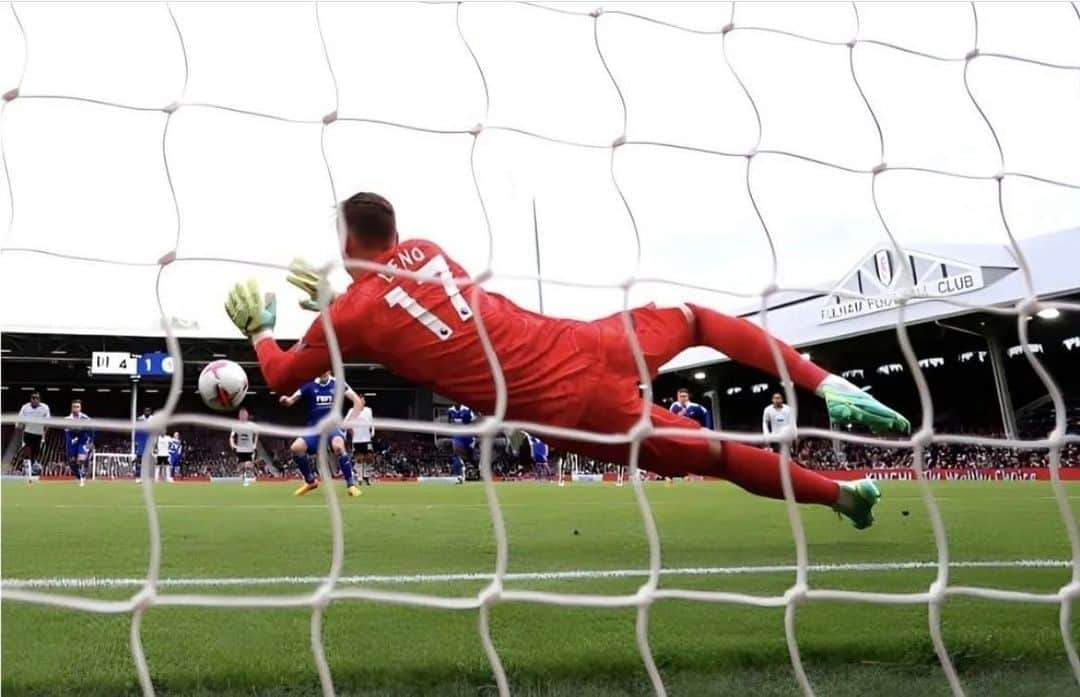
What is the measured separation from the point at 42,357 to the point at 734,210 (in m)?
24.2

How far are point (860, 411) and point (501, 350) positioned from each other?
0.99 meters

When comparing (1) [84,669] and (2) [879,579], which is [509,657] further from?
(2) [879,579]

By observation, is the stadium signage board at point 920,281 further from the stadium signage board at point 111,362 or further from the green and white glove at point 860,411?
the stadium signage board at point 111,362

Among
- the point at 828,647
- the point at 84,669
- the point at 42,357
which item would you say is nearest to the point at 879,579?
the point at 828,647

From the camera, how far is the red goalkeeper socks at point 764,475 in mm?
2764

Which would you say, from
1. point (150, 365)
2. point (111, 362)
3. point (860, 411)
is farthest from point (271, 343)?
A: point (111, 362)

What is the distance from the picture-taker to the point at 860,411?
2531 mm

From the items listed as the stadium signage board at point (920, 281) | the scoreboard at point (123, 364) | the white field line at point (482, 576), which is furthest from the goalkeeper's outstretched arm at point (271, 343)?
the scoreboard at point (123, 364)

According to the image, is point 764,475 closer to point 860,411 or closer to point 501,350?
point 860,411

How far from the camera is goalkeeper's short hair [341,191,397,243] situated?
2420 millimetres

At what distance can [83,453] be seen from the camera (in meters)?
15.9

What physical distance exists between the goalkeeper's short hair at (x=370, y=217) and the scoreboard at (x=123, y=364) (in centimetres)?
1992

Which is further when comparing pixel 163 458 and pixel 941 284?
pixel 941 284

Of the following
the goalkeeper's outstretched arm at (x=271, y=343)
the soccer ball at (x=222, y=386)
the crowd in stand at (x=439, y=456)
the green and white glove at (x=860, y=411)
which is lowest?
the crowd in stand at (x=439, y=456)
